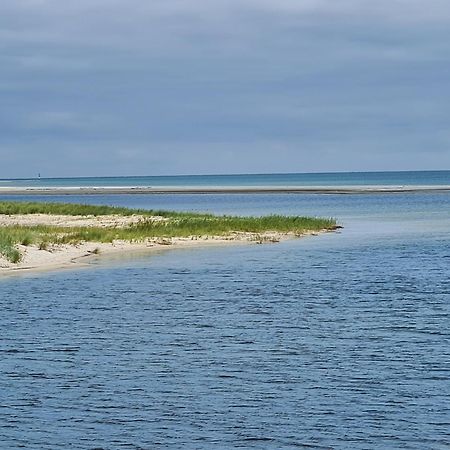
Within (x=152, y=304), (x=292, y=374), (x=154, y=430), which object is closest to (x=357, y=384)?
(x=292, y=374)

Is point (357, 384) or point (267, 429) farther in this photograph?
point (357, 384)

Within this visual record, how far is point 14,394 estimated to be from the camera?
653 inches

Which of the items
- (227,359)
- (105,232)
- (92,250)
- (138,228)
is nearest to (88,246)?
(92,250)

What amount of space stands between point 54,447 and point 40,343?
793cm

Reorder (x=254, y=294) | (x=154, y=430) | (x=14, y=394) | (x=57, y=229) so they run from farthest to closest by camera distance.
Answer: (x=57, y=229) < (x=254, y=294) < (x=14, y=394) < (x=154, y=430)

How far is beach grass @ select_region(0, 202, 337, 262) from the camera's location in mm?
42925

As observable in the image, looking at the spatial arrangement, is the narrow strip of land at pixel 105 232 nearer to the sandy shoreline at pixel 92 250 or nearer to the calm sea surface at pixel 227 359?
the sandy shoreline at pixel 92 250

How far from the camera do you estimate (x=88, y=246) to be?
44656mm

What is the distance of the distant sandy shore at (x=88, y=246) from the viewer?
38.2 meters

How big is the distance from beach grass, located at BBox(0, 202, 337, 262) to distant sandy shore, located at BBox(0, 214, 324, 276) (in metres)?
0.51

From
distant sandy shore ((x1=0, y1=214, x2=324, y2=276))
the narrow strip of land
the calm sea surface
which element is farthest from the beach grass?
the calm sea surface

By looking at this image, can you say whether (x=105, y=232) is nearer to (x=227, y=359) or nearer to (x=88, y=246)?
(x=88, y=246)

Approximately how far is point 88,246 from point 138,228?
9029 mm

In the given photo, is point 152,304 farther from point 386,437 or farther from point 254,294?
point 386,437
